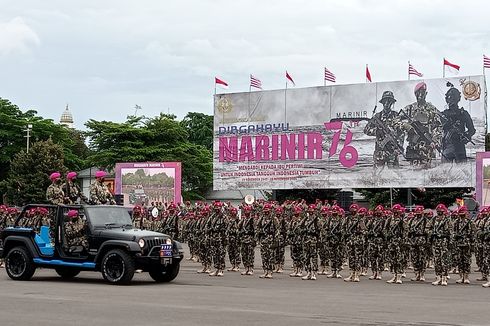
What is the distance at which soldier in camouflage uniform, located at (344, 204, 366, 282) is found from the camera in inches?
879

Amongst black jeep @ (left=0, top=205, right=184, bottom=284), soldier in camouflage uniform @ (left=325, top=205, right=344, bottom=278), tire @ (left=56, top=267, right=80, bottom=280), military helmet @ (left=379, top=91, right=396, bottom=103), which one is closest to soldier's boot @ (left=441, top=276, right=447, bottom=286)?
soldier in camouflage uniform @ (left=325, top=205, right=344, bottom=278)

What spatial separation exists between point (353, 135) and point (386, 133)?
5.90 feet

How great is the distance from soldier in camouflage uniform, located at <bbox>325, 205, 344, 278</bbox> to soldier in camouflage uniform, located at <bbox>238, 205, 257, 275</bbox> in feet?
7.66

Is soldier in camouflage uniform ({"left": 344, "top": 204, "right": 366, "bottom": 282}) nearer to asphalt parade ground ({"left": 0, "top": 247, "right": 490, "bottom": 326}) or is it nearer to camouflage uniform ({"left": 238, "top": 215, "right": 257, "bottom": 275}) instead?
asphalt parade ground ({"left": 0, "top": 247, "right": 490, "bottom": 326})

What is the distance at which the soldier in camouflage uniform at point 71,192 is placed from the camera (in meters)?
22.6

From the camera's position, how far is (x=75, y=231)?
69.0 ft

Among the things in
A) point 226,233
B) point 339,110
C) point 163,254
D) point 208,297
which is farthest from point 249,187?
point 208,297

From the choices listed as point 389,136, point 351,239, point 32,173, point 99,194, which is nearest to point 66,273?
point 99,194

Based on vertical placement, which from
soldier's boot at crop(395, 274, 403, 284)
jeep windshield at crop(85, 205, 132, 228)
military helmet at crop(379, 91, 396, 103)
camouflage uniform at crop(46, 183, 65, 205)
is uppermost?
military helmet at crop(379, 91, 396, 103)

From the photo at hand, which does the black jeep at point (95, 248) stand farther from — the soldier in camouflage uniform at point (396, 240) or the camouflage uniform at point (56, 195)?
the soldier in camouflage uniform at point (396, 240)

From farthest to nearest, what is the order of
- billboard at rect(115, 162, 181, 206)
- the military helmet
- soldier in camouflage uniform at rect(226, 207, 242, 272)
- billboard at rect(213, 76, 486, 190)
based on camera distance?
billboard at rect(115, 162, 181, 206), the military helmet, billboard at rect(213, 76, 486, 190), soldier in camouflage uniform at rect(226, 207, 242, 272)

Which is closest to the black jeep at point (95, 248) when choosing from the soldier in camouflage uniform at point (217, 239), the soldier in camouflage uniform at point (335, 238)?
the soldier in camouflage uniform at point (217, 239)

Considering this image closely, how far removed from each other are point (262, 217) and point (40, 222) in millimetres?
5999

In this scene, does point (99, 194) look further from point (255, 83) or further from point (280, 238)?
point (255, 83)
